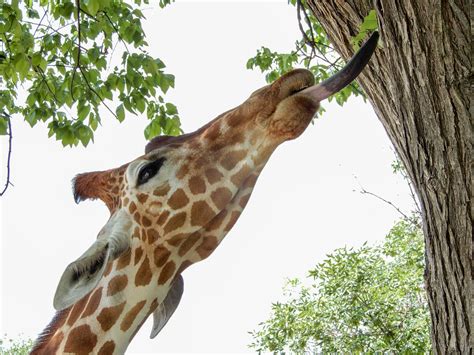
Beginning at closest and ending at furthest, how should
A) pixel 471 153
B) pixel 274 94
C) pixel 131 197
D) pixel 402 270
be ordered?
1. pixel 471 153
2. pixel 274 94
3. pixel 131 197
4. pixel 402 270

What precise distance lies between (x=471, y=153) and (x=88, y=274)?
2.69 feet

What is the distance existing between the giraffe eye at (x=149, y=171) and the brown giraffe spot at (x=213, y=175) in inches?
4.6

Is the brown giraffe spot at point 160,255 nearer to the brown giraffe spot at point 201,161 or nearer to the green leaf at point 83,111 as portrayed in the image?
the brown giraffe spot at point 201,161

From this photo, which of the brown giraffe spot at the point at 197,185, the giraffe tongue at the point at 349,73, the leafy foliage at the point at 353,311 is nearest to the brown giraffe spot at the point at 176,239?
the brown giraffe spot at the point at 197,185

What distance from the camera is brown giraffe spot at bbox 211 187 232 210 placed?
4.90 feet

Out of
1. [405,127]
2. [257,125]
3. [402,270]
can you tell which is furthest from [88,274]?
[402,270]

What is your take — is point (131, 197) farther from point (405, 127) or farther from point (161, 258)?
point (405, 127)

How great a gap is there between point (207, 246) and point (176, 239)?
9cm

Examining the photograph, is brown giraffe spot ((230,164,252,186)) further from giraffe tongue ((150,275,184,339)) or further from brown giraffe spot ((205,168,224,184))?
giraffe tongue ((150,275,184,339))

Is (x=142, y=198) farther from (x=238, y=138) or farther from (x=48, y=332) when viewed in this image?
(x=48, y=332)

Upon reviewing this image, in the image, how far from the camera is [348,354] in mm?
5707

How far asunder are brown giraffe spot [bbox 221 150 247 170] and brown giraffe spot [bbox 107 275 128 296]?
349 millimetres

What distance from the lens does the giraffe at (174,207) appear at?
142 centimetres

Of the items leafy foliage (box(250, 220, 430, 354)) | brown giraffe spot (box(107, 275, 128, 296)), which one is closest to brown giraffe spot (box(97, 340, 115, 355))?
brown giraffe spot (box(107, 275, 128, 296))
